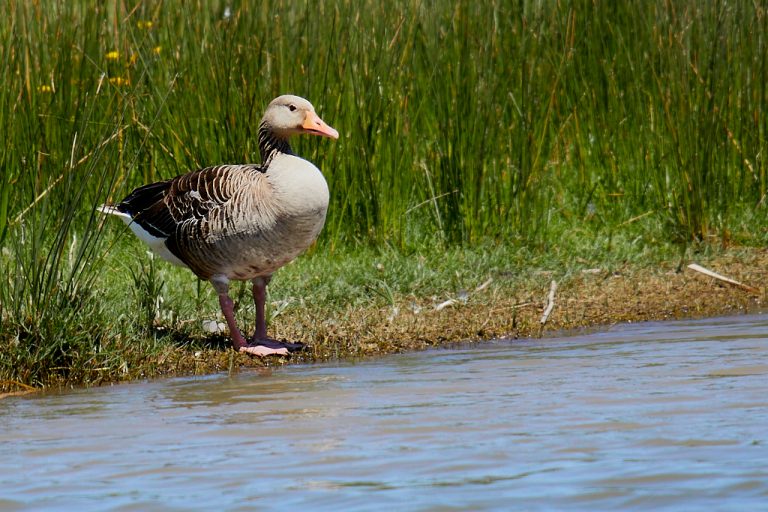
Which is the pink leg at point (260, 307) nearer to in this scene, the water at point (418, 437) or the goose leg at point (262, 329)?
the goose leg at point (262, 329)

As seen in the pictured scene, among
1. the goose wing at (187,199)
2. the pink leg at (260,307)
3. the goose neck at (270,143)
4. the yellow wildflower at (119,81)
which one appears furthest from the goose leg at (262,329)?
the yellow wildflower at (119,81)

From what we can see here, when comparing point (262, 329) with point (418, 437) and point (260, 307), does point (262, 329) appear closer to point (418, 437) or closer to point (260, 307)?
point (260, 307)

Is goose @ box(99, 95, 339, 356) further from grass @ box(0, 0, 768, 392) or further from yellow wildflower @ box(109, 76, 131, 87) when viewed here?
yellow wildflower @ box(109, 76, 131, 87)

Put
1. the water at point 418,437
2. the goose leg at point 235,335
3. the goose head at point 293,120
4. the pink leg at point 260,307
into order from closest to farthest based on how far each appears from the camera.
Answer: the water at point 418,437 < the goose leg at point 235,335 < the pink leg at point 260,307 < the goose head at point 293,120

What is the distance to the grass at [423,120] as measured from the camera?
8781 millimetres

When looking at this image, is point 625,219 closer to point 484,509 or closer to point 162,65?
point 162,65

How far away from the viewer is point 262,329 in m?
7.03

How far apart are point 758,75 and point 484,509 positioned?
6618 millimetres

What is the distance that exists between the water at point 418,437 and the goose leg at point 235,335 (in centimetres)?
13

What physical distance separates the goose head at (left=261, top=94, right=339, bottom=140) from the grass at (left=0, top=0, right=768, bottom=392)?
121 cm

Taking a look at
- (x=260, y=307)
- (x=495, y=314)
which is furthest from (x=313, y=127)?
(x=495, y=314)

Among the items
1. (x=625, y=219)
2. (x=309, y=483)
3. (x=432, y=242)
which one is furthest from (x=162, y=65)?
(x=309, y=483)

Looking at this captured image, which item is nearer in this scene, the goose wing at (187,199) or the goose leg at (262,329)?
the goose leg at (262,329)

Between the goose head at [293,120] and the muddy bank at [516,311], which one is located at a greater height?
the goose head at [293,120]
